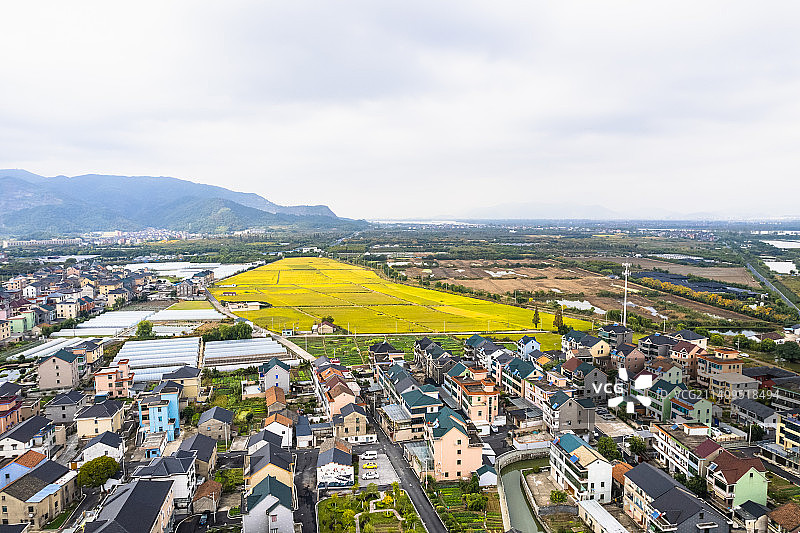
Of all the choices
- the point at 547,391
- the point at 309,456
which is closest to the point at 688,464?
the point at 547,391

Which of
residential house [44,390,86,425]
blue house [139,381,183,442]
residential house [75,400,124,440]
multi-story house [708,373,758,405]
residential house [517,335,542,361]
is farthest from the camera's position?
residential house [517,335,542,361]

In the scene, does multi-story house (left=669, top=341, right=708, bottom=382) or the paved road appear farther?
multi-story house (left=669, top=341, right=708, bottom=382)

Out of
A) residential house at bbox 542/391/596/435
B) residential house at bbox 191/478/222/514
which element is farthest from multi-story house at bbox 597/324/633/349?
residential house at bbox 191/478/222/514

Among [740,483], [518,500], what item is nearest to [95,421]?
[518,500]

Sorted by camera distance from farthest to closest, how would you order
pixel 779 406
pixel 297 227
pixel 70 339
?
pixel 297 227 → pixel 70 339 → pixel 779 406

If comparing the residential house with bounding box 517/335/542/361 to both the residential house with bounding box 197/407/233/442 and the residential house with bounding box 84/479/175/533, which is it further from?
the residential house with bounding box 84/479/175/533

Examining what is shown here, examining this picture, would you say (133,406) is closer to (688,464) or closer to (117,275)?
(688,464)
